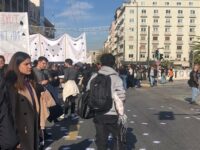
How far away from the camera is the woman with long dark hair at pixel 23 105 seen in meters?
4.22

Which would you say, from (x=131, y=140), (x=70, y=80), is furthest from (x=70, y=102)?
(x=131, y=140)

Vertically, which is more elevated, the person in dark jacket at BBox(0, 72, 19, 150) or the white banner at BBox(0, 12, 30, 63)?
the white banner at BBox(0, 12, 30, 63)

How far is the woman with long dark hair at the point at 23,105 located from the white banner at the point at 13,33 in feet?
21.0

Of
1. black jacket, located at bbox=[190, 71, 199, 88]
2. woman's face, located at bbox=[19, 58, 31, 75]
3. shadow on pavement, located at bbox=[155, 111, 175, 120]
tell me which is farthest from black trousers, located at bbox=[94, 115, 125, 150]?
black jacket, located at bbox=[190, 71, 199, 88]

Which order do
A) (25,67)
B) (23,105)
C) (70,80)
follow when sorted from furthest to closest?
(70,80) → (25,67) → (23,105)

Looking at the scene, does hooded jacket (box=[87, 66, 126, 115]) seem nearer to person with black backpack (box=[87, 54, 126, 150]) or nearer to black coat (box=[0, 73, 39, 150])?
person with black backpack (box=[87, 54, 126, 150])

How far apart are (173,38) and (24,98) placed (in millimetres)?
120624

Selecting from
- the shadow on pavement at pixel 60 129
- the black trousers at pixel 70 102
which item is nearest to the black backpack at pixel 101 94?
the shadow on pavement at pixel 60 129

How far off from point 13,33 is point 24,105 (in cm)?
683

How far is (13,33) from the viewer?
1080cm

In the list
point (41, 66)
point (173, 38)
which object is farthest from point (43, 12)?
point (41, 66)

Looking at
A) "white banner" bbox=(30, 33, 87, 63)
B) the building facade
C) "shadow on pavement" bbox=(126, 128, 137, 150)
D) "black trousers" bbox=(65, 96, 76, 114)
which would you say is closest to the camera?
"shadow on pavement" bbox=(126, 128, 137, 150)

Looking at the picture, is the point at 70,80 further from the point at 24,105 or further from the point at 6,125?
the point at 6,125

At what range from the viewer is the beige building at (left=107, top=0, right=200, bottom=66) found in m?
120
